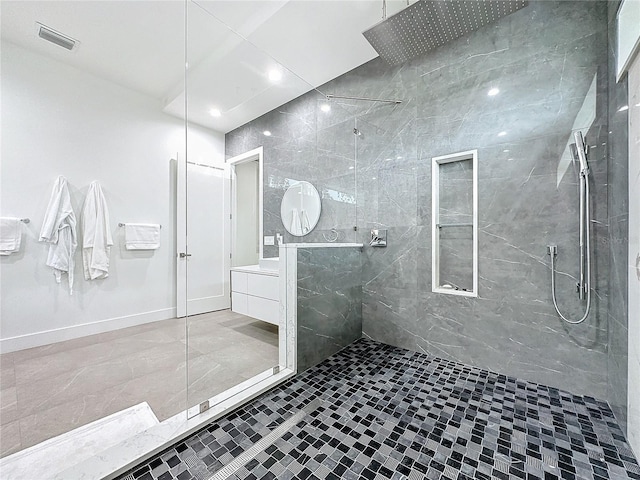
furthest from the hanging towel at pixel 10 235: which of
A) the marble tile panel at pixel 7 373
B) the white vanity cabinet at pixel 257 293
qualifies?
the white vanity cabinet at pixel 257 293

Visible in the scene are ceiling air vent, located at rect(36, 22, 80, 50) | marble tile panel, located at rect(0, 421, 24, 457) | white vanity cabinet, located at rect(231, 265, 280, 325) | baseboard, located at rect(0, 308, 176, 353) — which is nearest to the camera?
marble tile panel, located at rect(0, 421, 24, 457)

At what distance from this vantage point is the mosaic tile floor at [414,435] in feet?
3.52

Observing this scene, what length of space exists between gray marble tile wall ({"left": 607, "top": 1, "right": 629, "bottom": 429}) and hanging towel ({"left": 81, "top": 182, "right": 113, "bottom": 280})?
13.9 ft

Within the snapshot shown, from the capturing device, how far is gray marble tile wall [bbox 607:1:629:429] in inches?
51.6

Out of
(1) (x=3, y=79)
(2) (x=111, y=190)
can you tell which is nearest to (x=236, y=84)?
(2) (x=111, y=190)

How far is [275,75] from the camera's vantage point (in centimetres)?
220

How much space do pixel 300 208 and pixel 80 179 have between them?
2528 millimetres

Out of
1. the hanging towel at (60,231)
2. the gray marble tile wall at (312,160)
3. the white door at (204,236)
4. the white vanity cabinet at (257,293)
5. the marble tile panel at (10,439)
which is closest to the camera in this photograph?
the marble tile panel at (10,439)

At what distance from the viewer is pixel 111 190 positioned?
3102mm

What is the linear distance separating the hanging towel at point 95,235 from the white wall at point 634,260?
421cm

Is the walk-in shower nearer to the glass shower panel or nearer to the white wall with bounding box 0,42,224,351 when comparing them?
the glass shower panel

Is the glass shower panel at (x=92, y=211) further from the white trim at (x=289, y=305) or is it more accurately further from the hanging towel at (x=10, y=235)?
the white trim at (x=289, y=305)

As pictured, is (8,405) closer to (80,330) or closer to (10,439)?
(10,439)

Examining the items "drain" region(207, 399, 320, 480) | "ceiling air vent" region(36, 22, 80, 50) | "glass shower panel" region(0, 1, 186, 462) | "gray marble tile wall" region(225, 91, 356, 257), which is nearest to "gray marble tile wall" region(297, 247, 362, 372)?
"gray marble tile wall" region(225, 91, 356, 257)
